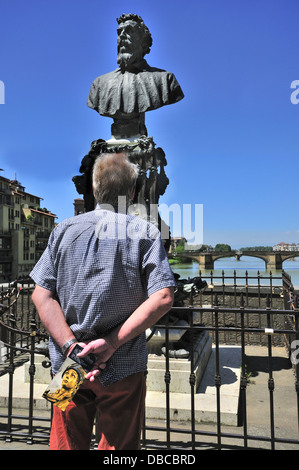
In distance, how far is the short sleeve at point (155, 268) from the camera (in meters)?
1.64

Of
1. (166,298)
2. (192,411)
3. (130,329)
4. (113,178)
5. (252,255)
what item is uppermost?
(113,178)

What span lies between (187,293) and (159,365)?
1.20 metres

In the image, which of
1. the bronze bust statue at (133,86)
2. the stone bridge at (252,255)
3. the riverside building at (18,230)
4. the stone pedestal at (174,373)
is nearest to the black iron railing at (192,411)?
the stone pedestal at (174,373)

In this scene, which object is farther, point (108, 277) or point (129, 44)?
point (129, 44)

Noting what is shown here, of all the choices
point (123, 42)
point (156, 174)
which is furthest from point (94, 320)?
point (123, 42)

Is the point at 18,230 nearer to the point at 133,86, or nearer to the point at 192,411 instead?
the point at 133,86

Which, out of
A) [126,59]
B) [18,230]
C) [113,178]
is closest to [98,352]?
[113,178]

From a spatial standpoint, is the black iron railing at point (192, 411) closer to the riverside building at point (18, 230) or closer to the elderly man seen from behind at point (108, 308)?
the elderly man seen from behind at point (108, 308)

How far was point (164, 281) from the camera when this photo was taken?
5.38 ft

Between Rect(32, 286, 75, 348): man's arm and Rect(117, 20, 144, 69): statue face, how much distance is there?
17.6 ft

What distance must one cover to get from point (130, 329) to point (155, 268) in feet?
0.98

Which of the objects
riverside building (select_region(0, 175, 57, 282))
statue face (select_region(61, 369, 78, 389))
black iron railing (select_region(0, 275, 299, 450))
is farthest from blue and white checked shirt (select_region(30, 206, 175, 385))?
riverside building (select_region(0, 175, 57, 282))

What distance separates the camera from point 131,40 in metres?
5.90

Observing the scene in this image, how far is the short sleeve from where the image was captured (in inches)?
64.5
